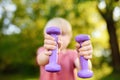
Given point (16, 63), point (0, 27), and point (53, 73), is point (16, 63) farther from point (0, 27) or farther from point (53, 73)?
point (53, 73)

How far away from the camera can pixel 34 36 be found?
23.5 ft

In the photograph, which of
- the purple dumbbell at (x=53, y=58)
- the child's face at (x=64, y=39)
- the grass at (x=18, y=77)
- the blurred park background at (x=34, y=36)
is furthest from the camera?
the grass at (x=18, y=77)

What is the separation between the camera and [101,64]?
749cm

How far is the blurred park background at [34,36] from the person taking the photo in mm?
6305

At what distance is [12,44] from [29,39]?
383 mm

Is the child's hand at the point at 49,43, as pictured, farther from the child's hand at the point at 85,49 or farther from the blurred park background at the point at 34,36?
the blurred park background at the point at 34,36

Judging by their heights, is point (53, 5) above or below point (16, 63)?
above

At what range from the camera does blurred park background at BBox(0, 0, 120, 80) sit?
630 centimetres

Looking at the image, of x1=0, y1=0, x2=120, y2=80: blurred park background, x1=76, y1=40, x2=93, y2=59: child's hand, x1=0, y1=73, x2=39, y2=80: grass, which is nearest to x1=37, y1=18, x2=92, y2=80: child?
x1=76, y1=40, x2=93, y2=59: child's hand

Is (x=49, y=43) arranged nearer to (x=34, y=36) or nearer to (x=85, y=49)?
(x=85, y=49)

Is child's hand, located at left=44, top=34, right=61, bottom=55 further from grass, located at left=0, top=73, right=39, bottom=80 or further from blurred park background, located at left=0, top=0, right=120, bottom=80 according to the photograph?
grass, located at left=0, top=73, right=39, bottom=80

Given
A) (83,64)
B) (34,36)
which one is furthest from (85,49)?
(34,36)

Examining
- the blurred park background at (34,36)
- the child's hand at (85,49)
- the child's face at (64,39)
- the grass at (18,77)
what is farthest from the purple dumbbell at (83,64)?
the grass at (18,77)

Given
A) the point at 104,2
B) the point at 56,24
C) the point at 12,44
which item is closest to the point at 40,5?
the point at 12,44
